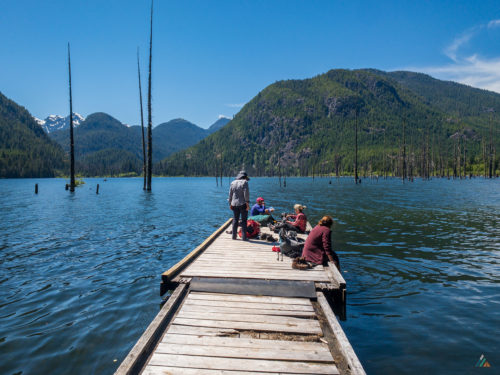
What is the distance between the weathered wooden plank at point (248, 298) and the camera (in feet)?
21.1

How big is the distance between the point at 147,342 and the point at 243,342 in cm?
155

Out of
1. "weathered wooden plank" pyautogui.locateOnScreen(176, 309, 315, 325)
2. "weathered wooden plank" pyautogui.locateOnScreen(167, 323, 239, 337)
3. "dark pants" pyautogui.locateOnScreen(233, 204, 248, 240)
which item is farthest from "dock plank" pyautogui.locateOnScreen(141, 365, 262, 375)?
"dark pants" pyautogui.locateOnScreen(233, 204, 248, 240)

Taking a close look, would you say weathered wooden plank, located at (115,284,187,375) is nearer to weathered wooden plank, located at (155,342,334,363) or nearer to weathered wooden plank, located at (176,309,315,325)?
weathered wooden plank, located at (155,342,334,363)

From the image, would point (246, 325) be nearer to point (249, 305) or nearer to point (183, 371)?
point (249, 305)

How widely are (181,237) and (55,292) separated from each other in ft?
27.9

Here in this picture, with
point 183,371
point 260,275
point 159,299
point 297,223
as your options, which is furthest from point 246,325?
point 297,223

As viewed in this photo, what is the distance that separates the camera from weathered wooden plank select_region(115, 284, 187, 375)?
3906mm

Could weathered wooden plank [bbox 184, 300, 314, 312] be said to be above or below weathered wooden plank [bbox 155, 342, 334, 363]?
below

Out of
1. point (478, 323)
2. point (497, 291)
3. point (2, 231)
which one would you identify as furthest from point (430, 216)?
point (2, 231)

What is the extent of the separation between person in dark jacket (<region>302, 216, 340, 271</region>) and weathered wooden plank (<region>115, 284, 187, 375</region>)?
4365 millimetres

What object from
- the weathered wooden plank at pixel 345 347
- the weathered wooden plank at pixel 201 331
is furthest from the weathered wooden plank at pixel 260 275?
the weathered wooden plank at pixel 201 331

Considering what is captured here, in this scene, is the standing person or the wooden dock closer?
the wooden dock

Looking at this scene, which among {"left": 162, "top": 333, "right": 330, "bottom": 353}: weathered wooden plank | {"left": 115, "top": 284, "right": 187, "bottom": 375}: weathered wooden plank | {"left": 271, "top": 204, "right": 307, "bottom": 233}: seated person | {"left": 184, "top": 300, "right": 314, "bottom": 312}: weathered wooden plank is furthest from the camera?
{"left": 271, "top": 204, "right": 307, "bottom": 233}: seated person

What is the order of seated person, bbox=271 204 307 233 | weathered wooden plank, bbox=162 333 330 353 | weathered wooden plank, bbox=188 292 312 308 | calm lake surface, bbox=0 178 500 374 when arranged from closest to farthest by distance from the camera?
weathered wooden plank, bbox=162 333 330 353 < calm lake surface, bbox=0 178 500 374 < weathered wooden plank, bbox=188 292 312 308 < seated person, bbox=271 204 307 233
